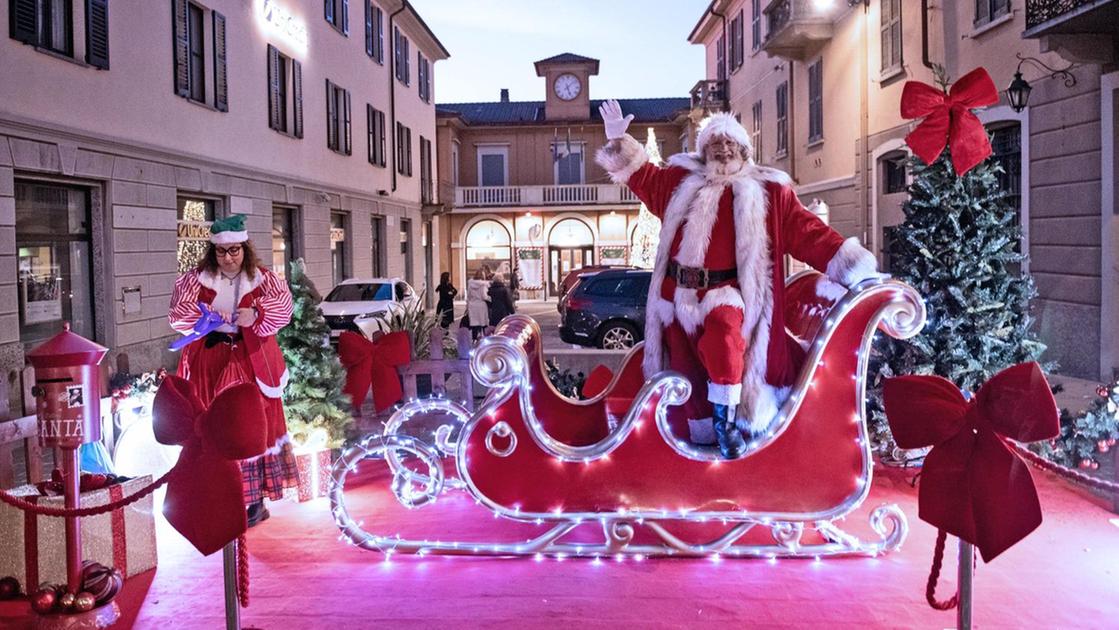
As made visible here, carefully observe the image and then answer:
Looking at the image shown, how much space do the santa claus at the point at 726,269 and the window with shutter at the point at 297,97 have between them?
15.7 m

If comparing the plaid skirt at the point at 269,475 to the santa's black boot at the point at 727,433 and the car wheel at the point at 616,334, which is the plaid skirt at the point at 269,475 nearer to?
the santa's black boot at the point at 727,433

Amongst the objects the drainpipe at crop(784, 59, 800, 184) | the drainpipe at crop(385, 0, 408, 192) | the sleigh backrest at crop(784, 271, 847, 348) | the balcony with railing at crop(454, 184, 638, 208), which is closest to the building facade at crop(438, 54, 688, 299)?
the balcony with railing at crop(454, 184, 638, 208)

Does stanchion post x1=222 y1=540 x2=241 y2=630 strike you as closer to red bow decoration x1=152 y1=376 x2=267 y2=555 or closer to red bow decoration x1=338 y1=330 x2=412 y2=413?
red bow decoration x1=152 y1=376 x2=267 y2=555

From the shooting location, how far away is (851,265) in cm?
408

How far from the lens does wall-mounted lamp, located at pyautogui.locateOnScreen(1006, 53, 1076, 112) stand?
10.3 meters

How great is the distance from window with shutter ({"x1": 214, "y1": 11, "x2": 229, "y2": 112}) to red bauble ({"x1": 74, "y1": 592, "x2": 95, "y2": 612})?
1285cm

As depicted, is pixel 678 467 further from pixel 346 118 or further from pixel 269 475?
pixel 346 118

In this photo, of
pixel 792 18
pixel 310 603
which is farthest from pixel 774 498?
pixel 792 18

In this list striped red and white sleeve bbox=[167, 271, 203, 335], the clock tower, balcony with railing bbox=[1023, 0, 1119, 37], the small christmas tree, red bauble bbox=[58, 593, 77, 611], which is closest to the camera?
red bauble bbox=[58, 593, 77, 611]

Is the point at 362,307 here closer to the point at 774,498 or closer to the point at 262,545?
the point at 262,545

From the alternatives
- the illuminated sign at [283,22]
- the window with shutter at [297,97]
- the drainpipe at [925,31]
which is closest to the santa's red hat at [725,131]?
the drainpipe at [925,31]

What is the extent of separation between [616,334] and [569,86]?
25321mm

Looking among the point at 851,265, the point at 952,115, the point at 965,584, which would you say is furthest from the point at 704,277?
the point at 965,584

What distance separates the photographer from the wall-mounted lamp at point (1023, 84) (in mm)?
10344
